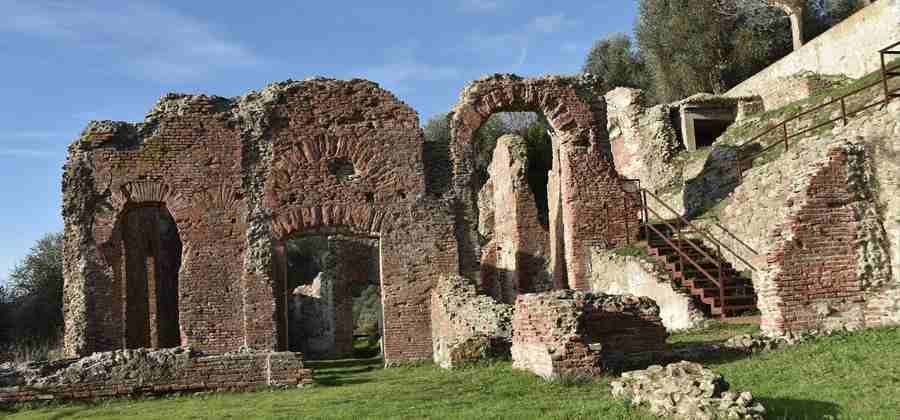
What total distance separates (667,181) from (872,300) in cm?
1349

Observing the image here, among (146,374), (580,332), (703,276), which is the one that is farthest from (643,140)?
(146,374)

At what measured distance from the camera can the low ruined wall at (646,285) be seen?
13.2m

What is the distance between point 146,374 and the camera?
11.0 meters

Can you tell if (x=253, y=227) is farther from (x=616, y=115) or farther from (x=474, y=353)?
(x=616, y=115)

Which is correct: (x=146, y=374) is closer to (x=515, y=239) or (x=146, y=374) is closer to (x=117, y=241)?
(x=117, y=241)

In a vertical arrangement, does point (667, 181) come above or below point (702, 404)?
above

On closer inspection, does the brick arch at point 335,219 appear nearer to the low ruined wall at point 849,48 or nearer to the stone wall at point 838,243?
the stone wall at point 838,243

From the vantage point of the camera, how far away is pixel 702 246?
1541 centimetres

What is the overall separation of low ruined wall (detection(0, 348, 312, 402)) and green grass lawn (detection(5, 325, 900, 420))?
25 cm

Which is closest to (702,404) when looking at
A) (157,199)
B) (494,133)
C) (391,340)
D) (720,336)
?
(720,336)

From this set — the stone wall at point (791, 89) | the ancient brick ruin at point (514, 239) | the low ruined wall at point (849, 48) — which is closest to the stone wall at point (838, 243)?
the ancient brick ruin at point (514, 239)

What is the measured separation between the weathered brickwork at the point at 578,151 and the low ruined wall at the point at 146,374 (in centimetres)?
685

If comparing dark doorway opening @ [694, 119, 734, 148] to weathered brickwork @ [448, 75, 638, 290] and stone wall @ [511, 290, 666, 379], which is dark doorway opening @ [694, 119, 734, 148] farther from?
stone wall @ [511, 290, 666, 379]

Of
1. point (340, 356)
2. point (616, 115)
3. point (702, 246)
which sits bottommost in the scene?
point (340, 356)
